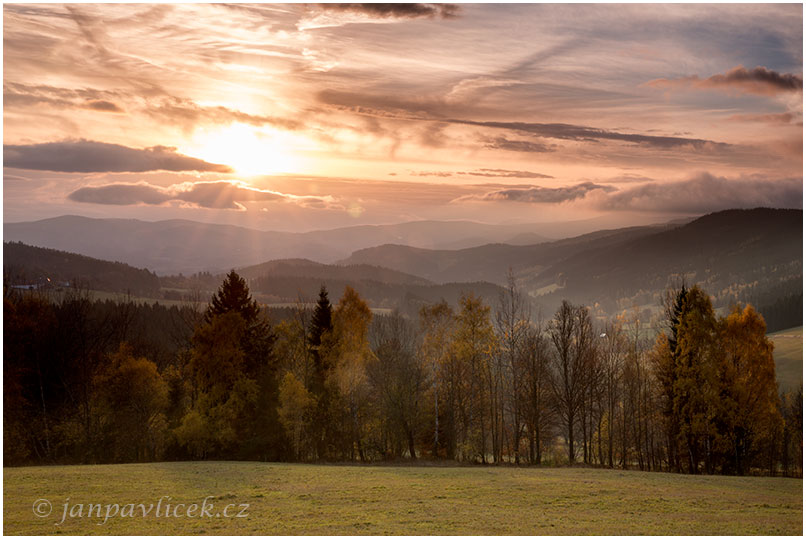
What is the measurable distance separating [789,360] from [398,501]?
17738 cm

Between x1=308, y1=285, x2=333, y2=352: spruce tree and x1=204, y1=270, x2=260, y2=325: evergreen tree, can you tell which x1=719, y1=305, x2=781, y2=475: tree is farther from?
x1=204, y1=270, x2=260, y2=325: evergreen tree

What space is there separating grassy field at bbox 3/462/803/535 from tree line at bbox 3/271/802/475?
863 centimetres

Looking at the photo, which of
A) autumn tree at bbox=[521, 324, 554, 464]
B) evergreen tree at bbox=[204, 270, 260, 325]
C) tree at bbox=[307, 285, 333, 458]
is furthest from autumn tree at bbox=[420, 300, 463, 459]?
evergreen tree at bbox=[204, 270, 260, 325]

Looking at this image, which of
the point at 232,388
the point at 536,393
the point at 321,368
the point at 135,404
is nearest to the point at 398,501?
the point at 232,388

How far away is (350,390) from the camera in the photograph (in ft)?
151

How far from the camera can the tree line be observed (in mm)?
42375

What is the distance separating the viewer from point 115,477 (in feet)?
99.0

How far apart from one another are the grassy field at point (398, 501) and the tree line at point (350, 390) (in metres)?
8.63

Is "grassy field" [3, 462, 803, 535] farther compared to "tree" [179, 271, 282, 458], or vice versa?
"tree" [179, 271, 282, 458]

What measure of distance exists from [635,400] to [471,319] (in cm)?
2472

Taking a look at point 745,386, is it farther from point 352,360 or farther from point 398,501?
point 398,501

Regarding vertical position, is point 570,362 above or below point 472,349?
below

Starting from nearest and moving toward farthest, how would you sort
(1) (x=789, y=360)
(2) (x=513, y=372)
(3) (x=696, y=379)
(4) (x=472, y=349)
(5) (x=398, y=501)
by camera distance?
(5) (x=398, y=501) → (3) (x=696, y=379) → (4) (x=472, y=349) → (2) (x=513, y=372) → (1) (x=789, y=360)

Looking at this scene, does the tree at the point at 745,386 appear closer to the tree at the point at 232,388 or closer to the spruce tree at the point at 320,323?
the spruce tree at the point at 320,323
